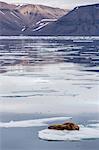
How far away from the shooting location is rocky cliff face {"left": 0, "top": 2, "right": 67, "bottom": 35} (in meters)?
3.09

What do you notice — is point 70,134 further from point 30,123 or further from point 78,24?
point 78,24

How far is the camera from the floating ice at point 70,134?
9.80ft

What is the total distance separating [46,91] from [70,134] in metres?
0.38

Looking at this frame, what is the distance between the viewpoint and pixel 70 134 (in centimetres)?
300

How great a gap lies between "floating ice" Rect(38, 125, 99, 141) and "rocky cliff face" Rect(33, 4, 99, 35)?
773 mm

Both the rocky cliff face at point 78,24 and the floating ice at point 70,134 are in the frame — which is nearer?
the floating ice at point 70,134

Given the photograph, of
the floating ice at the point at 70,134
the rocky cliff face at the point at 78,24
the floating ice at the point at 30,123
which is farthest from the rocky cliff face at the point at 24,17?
the floating ice at the point at 70,134

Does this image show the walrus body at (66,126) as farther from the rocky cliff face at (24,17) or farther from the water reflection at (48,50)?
the rocky cliff face at (24,17)

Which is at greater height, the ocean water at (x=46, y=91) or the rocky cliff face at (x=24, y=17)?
the rocky cliff face at (x=24, y=17)

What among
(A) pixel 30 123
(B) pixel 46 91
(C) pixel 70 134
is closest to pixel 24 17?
(B) pixel 46 91

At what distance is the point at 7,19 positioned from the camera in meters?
3.12

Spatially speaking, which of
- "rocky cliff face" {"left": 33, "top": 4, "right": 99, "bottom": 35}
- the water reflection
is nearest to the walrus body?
the water reflection

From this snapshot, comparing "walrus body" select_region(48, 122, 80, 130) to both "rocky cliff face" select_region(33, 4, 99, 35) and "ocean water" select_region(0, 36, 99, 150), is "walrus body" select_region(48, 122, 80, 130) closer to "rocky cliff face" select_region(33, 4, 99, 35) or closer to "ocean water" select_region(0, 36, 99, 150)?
"ocean water" select_region(0, 36, 99, 150)

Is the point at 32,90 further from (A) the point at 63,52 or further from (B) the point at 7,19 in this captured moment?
(B) the point at 7,19
